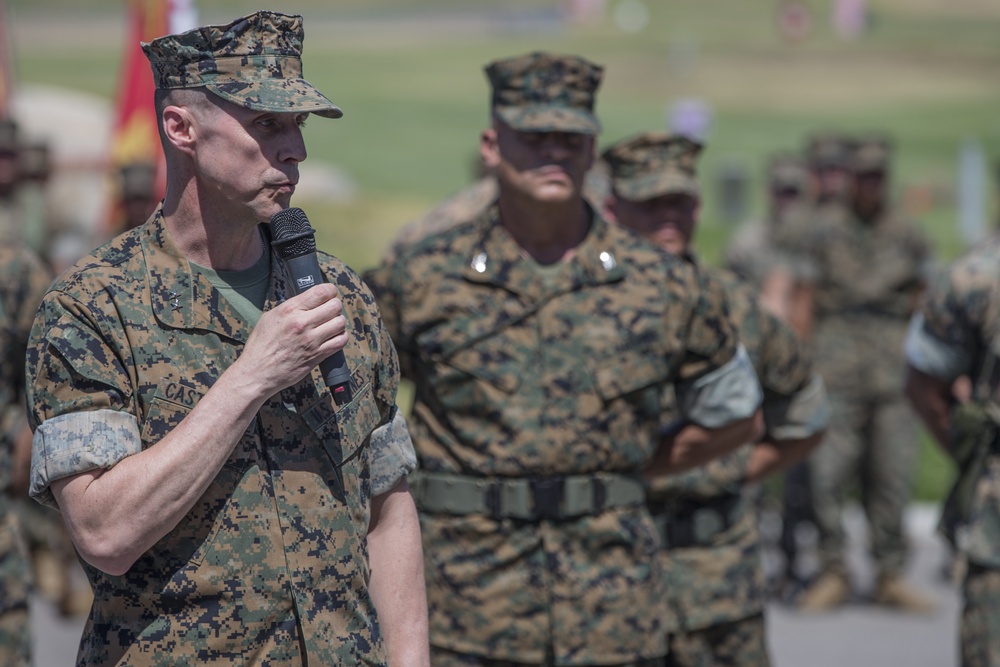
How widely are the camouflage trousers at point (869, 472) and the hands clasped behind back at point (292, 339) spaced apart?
23.4 feet

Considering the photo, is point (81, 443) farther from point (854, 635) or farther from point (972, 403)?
point (854, 635)

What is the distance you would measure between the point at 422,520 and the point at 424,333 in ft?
1.82

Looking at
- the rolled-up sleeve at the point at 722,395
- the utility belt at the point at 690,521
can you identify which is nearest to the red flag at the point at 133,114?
the utility belt at the point at 690,521

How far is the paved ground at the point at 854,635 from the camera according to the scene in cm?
860

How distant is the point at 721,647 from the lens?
5707 millimetres

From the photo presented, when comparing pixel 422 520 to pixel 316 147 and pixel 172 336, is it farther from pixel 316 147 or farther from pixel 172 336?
pixel 316 147

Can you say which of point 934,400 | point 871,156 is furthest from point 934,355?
point 871,156

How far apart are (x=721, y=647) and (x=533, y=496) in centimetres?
132

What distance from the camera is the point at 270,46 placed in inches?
128

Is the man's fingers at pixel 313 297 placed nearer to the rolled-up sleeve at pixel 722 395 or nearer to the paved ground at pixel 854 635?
the rolled-up sleeve at pixel 722 395

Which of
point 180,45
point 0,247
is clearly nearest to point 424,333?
point 0,247

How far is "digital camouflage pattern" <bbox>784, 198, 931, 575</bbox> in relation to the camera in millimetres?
10281

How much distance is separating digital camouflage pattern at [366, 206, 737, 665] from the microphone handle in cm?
164

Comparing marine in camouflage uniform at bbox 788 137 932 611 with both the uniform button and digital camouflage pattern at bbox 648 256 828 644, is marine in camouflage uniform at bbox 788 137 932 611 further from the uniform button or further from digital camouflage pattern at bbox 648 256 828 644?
the uniform button
